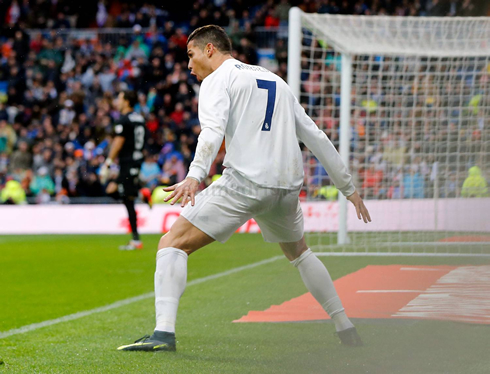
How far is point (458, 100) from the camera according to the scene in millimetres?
10352

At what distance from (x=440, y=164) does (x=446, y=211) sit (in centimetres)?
72

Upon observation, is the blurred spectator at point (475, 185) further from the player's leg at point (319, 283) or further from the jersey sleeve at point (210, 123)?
the jersey sleeve at point (210, 123)

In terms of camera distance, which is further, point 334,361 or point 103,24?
point 103,24

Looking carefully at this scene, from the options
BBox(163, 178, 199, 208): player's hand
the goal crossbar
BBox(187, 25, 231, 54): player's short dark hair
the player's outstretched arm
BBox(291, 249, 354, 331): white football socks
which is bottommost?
BBox(291, 249, 354, 331): white football socks

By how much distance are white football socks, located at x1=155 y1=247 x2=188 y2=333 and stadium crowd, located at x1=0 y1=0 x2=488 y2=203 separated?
11475mm

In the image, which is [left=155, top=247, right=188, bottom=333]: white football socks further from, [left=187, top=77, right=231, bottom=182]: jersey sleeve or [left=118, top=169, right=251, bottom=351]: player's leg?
[left=187, top=77, right=231, bottom=182]: jersey sleeve

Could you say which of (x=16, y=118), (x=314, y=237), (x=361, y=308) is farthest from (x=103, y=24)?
(x=361, y=308)

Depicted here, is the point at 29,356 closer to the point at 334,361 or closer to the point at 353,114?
the point at 334,361

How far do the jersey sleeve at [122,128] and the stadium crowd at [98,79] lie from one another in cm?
507

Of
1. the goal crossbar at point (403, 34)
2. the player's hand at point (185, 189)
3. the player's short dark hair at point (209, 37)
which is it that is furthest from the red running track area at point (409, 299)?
the goal crossbar at point (403, 34)

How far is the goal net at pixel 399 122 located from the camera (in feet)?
30.5

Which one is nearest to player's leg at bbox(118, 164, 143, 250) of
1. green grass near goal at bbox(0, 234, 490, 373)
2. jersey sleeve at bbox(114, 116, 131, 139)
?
jersey sleeve at bbox(114, 116, 131, 139)

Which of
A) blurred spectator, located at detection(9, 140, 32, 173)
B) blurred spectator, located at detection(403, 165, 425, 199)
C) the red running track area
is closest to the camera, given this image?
the red running track area

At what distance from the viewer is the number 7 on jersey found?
3844 millimetres
